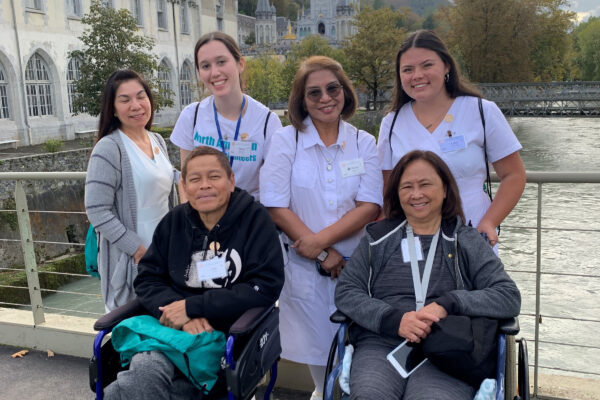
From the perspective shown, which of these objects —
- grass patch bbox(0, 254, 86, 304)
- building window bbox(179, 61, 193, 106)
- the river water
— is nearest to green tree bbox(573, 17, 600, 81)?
the river water

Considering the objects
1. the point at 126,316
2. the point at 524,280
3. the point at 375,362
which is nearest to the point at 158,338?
the point at 126,316

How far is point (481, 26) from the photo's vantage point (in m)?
36.8

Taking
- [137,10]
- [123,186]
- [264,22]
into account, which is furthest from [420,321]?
[264,22]

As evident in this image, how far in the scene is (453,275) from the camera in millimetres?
2184

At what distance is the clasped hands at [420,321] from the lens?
6.60ft

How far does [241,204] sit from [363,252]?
533 mm

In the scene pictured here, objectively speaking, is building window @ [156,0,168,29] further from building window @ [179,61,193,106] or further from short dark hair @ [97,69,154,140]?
short dark hair @ [97,69,154,140]

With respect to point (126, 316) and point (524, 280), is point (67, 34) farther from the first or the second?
point (126, 316)

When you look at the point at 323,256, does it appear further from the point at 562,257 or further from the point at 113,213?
the point at 562,257

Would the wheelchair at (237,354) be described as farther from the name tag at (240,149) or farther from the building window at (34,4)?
the building window at (34,4)

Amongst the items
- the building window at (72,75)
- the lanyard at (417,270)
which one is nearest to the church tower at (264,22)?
the building window at (72,75)

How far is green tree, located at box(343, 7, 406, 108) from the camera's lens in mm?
40594

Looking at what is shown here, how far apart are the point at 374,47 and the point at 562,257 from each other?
29.5 meters

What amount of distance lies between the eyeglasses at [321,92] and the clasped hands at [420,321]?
1.01 m
